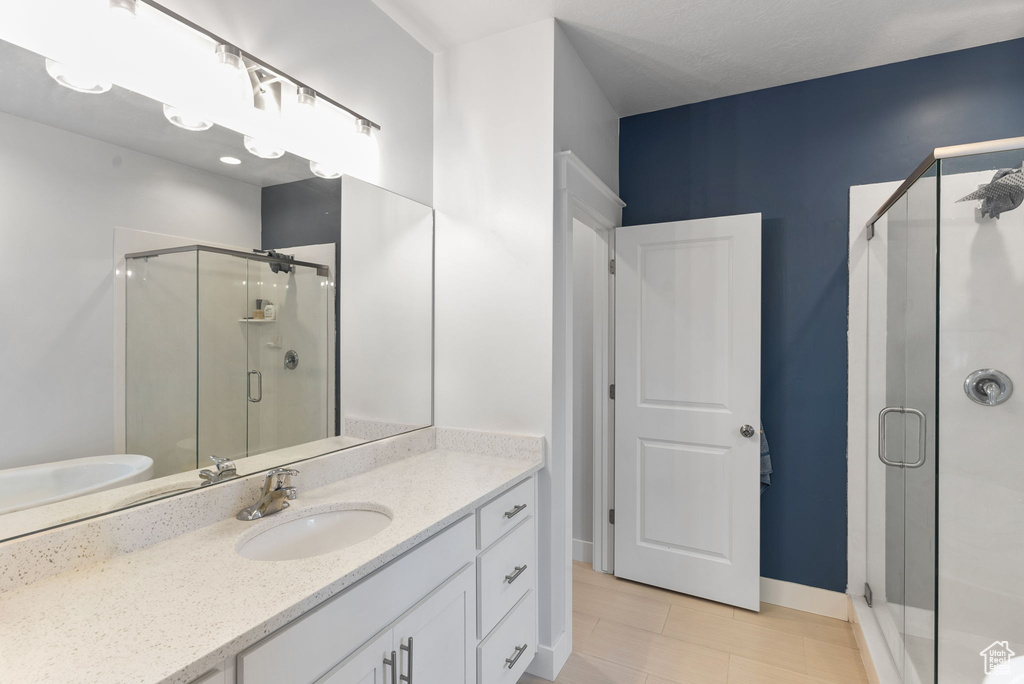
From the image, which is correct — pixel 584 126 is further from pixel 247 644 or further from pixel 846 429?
pixel 247 644

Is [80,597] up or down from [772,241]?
down

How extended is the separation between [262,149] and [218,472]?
37.6 inches

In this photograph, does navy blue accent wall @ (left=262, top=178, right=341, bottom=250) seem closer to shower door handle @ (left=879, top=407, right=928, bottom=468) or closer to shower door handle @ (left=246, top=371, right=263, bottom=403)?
shower door handle @ (left=246, top=371, right=263, bottom=403)

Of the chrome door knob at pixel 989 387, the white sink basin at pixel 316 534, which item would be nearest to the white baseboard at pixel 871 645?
the chrome door knob at pixel 989 387

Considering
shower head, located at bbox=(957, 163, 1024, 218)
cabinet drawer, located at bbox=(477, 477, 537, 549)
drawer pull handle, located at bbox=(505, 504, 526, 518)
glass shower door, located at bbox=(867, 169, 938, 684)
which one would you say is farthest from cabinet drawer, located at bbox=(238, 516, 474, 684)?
shower head, located at bbox=(957, 163, 1024, 218)

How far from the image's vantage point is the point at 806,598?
2.44m

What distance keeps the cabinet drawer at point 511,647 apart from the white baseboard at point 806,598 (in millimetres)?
1380

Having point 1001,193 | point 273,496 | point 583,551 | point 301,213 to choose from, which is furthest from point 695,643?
point 301,213

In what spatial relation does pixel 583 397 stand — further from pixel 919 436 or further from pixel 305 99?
pixel 305 99


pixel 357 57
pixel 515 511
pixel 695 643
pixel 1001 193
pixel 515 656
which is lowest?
pixel 695 643

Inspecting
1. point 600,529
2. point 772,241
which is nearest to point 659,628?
point 600,529

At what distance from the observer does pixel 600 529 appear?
2818 mm

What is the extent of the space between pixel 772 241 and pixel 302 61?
2.27 meters

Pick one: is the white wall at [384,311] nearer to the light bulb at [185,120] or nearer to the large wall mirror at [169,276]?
the large wall mirror at [169,276]
